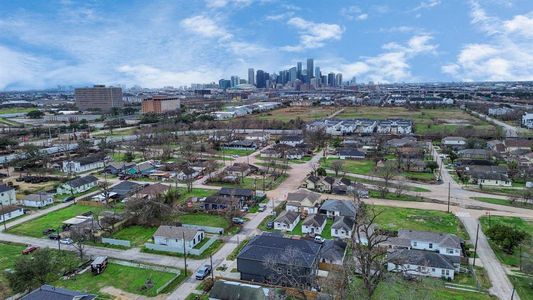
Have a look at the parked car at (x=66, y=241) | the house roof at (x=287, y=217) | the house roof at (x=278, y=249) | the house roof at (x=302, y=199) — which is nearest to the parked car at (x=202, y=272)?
the house roof at (x=278, y=249)

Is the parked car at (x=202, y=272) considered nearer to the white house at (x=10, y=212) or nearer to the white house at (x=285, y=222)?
the white house at (x=285, y=222)

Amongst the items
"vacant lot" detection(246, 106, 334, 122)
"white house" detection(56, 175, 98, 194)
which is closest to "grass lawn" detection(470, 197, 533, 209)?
"white house" detection(56, 175, 98, 194)

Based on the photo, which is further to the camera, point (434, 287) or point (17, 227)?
point (17, 227)

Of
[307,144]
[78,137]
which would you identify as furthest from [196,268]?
[78,137]

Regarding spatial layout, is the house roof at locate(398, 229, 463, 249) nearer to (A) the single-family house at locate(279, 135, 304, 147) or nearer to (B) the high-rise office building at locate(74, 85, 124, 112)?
(A) the single-family house at locate(279, 135, 304, 147)

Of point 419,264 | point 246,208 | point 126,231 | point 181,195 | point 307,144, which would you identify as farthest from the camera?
point 307,144

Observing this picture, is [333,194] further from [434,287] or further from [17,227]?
[17,227]
